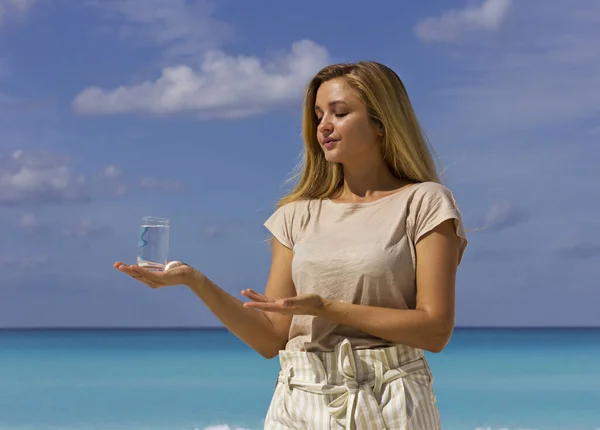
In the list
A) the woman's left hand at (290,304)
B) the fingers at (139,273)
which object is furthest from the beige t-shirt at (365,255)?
the fingers at (139,273)

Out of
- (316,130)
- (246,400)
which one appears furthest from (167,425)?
(316,130)

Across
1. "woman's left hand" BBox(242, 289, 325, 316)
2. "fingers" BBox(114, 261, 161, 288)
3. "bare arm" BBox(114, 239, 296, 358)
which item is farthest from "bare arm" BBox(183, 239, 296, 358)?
"woman's left hand" BBox(242, 289, 325, 316)

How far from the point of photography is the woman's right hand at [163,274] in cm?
311

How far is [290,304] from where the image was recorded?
9.95 feet

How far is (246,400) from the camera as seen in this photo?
17.4m

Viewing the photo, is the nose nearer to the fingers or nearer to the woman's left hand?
the woman's left hand

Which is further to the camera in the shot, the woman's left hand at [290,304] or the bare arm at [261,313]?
the bare arm at [261,313]

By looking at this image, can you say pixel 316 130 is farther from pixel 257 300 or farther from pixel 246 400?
pixel 246 400

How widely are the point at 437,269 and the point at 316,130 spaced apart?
66 cm

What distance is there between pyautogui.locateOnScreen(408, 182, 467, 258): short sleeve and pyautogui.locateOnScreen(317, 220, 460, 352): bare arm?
22 millimetres

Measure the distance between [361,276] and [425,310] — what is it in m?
0.23

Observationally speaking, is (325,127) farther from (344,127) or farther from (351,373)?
(351,373)

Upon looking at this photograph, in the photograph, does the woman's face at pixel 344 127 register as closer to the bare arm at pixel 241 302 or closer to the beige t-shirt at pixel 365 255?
the beige t-shirt at pixel 365 255

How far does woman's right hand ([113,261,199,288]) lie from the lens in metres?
3.11
